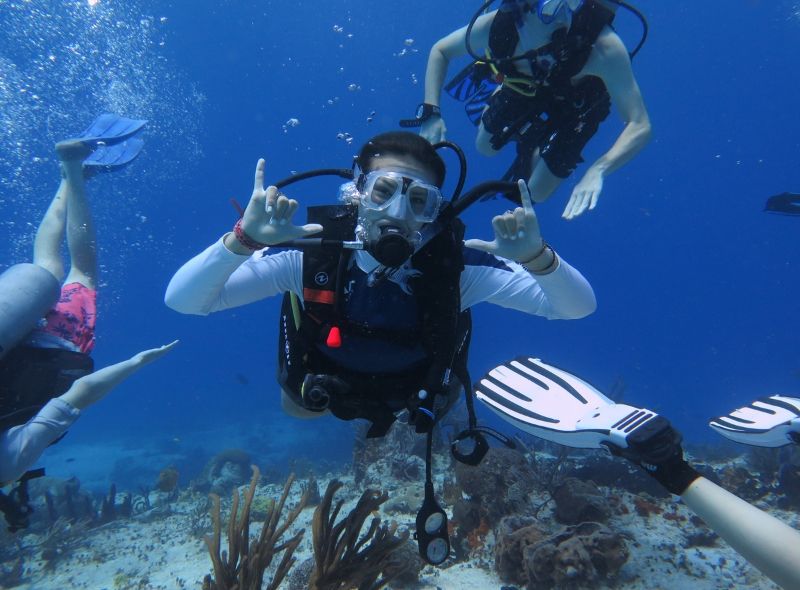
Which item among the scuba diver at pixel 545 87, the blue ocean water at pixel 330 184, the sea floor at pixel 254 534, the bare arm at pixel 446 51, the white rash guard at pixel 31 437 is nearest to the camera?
the white rash guard at pixel 31 437

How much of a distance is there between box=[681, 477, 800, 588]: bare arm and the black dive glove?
135mm

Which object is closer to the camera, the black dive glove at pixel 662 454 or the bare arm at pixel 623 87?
the black dive glove at pixel 662 454

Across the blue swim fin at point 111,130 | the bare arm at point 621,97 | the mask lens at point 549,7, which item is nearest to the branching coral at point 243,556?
the bare arm at point 621,97

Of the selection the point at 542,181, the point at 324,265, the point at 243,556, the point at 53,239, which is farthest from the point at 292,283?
the point at 53,239

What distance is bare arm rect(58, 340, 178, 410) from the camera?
15.0 ft

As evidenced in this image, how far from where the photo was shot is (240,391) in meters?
47.3

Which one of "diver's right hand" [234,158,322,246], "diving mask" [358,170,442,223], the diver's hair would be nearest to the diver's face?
"diving mask" [358,170,442,223]

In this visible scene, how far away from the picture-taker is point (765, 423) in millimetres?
5023

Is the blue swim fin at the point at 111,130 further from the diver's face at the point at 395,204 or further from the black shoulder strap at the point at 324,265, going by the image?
the diver's face at the point at 395,204

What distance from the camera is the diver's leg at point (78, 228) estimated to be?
21.4 ft

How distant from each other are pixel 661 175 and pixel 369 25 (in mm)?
57981

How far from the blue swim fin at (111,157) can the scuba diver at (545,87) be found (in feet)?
20.0

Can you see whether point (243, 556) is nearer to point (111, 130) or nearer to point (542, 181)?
point (542, 181)

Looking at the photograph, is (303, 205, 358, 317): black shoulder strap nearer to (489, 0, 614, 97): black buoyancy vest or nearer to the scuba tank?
the scuba tank
